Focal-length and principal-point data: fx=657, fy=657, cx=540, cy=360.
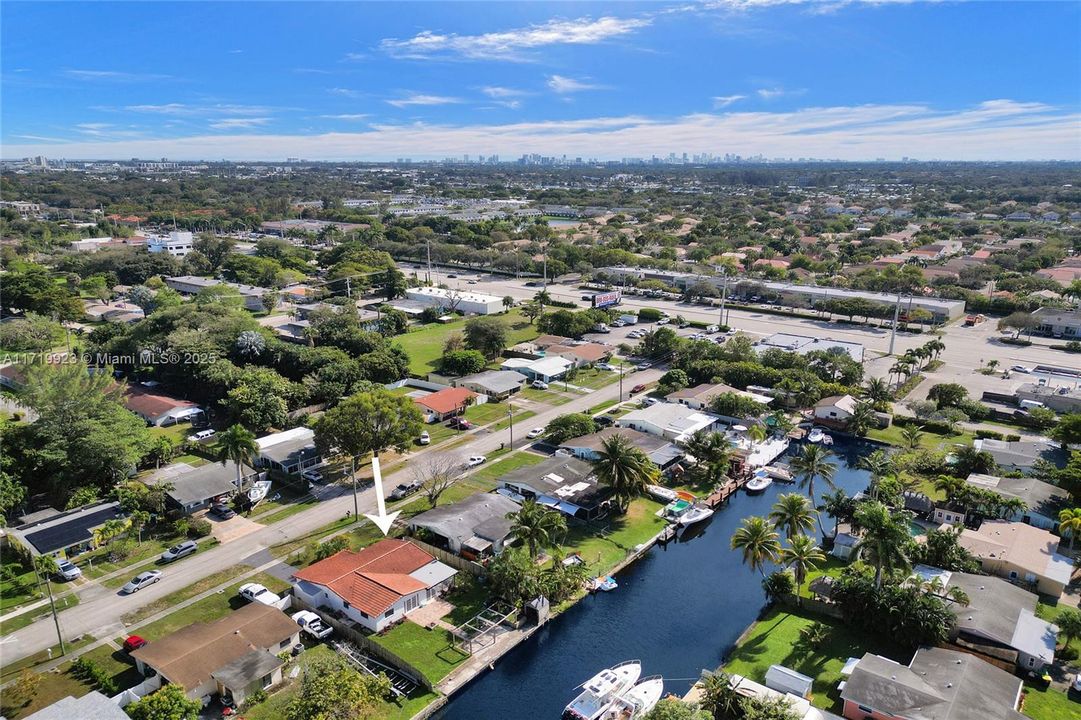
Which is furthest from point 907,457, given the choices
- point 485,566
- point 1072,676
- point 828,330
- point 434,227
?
point 434,227

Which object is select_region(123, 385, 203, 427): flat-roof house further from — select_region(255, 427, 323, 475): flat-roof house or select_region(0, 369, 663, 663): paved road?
select_region(0, 369, 663, 663): paved road

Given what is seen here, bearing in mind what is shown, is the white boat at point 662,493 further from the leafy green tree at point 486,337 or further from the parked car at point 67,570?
the parked car at point 67,570

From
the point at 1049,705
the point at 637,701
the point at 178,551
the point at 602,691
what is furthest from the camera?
the point at 178,551

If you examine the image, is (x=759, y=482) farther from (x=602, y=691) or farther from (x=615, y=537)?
(x=602, y=691)

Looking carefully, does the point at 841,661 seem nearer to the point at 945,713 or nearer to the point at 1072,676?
the point at 945,713

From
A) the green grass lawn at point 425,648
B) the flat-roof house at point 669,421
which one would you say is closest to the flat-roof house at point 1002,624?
the flat-roof house at point 669,421

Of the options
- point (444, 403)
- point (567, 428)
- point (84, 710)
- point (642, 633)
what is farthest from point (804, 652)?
point (444, 403)

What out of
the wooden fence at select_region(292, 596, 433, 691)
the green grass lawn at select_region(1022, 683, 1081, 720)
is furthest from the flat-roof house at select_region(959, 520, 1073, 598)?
the wooden fence at select_region(292, 596, 433, 691)
